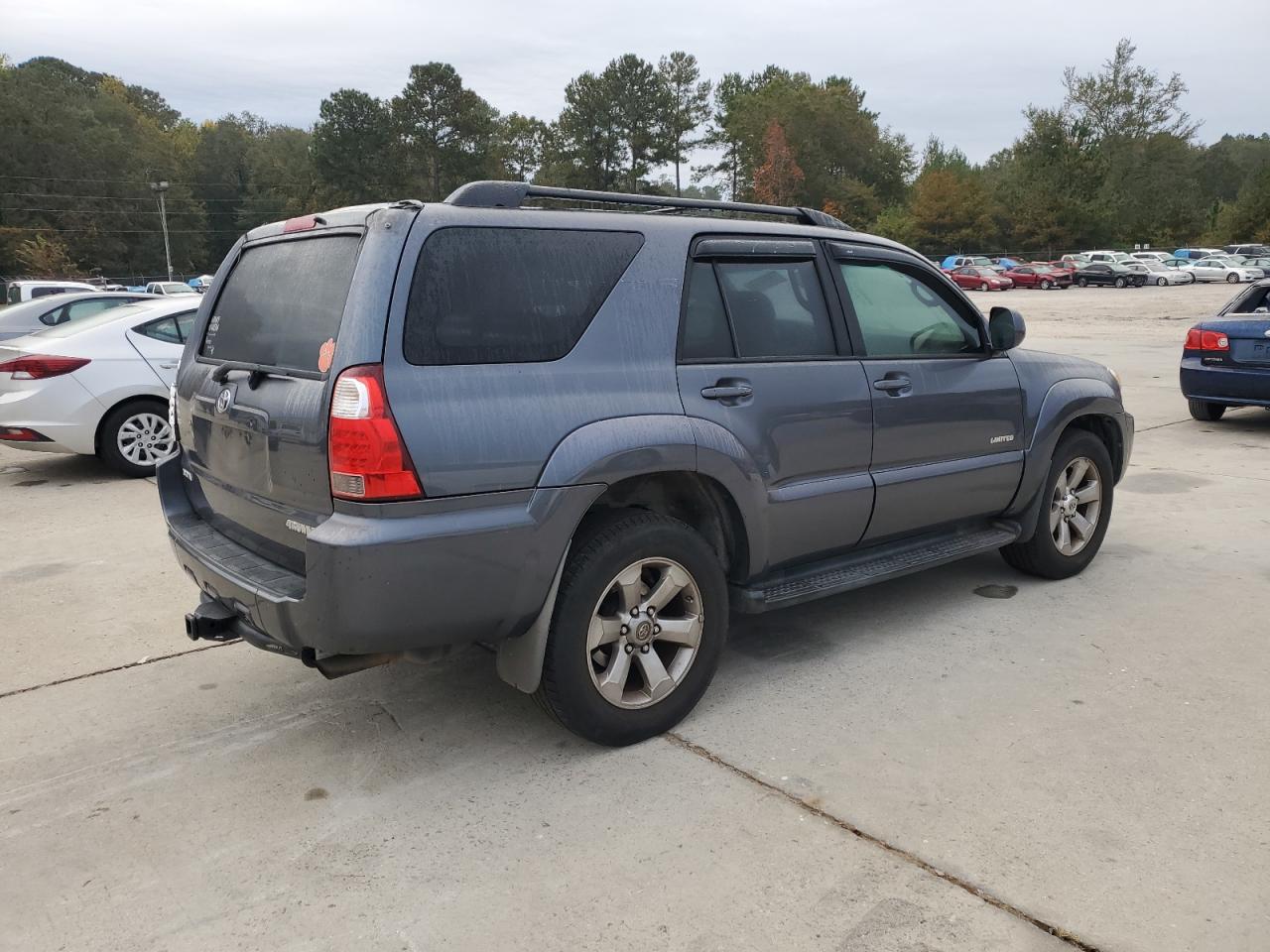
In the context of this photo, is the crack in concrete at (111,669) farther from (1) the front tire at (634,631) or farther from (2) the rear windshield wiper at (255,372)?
(1) the front tire at (634,631)

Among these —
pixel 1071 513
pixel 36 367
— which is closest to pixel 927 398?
pixel 1071 513

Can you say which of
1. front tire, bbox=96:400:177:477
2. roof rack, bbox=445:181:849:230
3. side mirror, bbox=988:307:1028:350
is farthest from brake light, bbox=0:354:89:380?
side mirror, bbox=988:307:1028:350

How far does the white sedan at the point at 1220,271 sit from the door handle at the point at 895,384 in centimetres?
Result: 5540

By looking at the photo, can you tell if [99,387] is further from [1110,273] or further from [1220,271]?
[1220,271]

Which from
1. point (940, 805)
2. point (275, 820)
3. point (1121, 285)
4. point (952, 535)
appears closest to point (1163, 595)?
point (952, 535)

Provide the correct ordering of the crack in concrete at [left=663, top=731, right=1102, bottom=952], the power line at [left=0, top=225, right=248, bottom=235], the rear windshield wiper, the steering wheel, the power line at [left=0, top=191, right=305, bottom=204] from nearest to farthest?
the crack in concrete at [left=663, top=731, right=1102, bottom=952], the rear windshield wiper, the steering wheel, the power line at [left=0, top=225, right=248, bottom=235], the power line at [left=0, top=191, right=305, bottom=204]

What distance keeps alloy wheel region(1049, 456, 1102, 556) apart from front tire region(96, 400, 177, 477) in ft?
21.0

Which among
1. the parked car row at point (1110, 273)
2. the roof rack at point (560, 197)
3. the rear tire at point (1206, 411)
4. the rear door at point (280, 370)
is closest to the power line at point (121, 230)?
the parked car row at point (1110, 273)

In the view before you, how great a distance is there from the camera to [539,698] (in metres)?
3.37

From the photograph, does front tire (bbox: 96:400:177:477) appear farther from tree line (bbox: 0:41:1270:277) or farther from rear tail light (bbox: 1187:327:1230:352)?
tree line (bbox: 0:41:1270:277)

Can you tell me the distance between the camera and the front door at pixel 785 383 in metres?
3.68

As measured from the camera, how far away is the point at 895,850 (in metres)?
2.87

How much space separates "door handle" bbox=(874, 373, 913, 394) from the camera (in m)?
4.18

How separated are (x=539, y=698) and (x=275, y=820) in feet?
2.91
